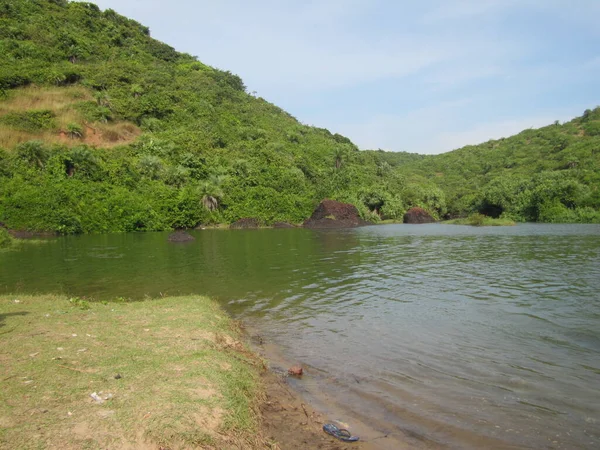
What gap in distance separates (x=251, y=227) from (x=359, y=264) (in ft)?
154

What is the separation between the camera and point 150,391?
19.3 ft

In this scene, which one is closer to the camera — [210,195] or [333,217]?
[210,195]

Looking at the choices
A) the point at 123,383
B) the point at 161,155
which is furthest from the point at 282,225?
the point at 123,383

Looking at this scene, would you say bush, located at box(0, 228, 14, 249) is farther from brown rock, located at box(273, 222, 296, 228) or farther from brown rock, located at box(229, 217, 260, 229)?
brown rock, located at box(273, 222, 296, 228)

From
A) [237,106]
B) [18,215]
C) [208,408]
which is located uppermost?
[237,106]

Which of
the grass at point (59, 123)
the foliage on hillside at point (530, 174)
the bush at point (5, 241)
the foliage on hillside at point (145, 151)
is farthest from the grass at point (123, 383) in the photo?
the foliage on hillside at point (530, 174)

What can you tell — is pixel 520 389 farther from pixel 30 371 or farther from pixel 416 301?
pixel 30 371

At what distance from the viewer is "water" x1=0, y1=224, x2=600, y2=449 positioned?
639 cm

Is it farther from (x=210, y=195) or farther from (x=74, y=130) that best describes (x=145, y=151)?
(x=210, y=195)

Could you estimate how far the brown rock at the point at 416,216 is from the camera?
8438 centimetres

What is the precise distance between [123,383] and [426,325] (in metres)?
8.24

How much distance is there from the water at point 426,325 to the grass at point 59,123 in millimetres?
50101

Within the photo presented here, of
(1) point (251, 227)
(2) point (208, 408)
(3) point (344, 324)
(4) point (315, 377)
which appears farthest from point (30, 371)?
(1) point (251, 227)

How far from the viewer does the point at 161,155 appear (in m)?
72.1
